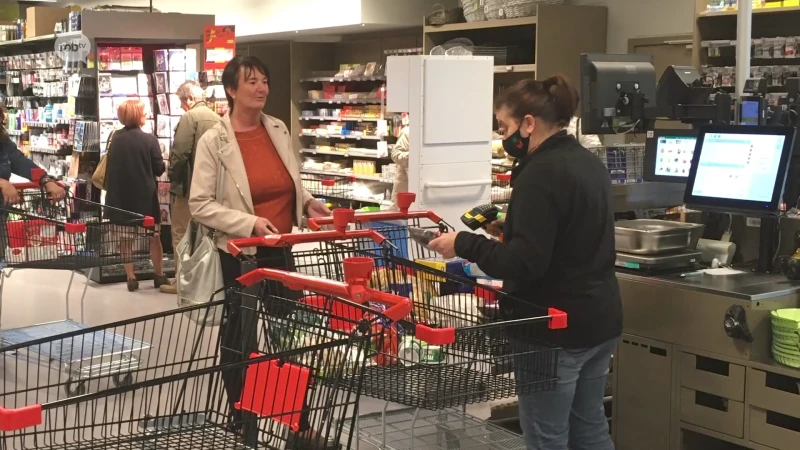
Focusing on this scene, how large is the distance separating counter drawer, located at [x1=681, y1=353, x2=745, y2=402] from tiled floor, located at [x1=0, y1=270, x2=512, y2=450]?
181 inches

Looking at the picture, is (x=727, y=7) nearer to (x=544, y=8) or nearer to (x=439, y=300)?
(x=544, y=8)

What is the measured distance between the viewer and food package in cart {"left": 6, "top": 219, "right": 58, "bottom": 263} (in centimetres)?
555

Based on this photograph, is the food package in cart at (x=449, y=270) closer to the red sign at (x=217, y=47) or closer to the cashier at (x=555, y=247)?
the cashier at (x=555, y=247)

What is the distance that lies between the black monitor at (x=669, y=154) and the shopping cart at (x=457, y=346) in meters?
1.85

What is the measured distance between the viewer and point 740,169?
3643 millimetres

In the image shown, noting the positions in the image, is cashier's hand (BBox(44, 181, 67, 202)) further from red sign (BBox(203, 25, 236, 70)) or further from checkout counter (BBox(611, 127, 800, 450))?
red sign (BBox(203, 25, 236, 70))

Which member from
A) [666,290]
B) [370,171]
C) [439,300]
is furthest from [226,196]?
[370,171]

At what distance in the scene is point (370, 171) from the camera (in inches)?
405

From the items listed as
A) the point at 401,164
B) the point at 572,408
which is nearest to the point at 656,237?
the point at 572,408

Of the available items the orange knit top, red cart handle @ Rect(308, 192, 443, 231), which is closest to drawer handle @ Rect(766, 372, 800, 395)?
red cart handle @ Rect(308, 192, 443, 231)

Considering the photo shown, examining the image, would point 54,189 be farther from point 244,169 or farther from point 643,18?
point 643,18

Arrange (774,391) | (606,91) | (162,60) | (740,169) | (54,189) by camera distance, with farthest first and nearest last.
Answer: (162,60) < (54,189) < (606,91) < (740,169) < (774,391)

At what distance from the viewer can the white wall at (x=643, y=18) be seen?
7906 millimetres

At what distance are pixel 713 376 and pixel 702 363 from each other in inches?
3.3
